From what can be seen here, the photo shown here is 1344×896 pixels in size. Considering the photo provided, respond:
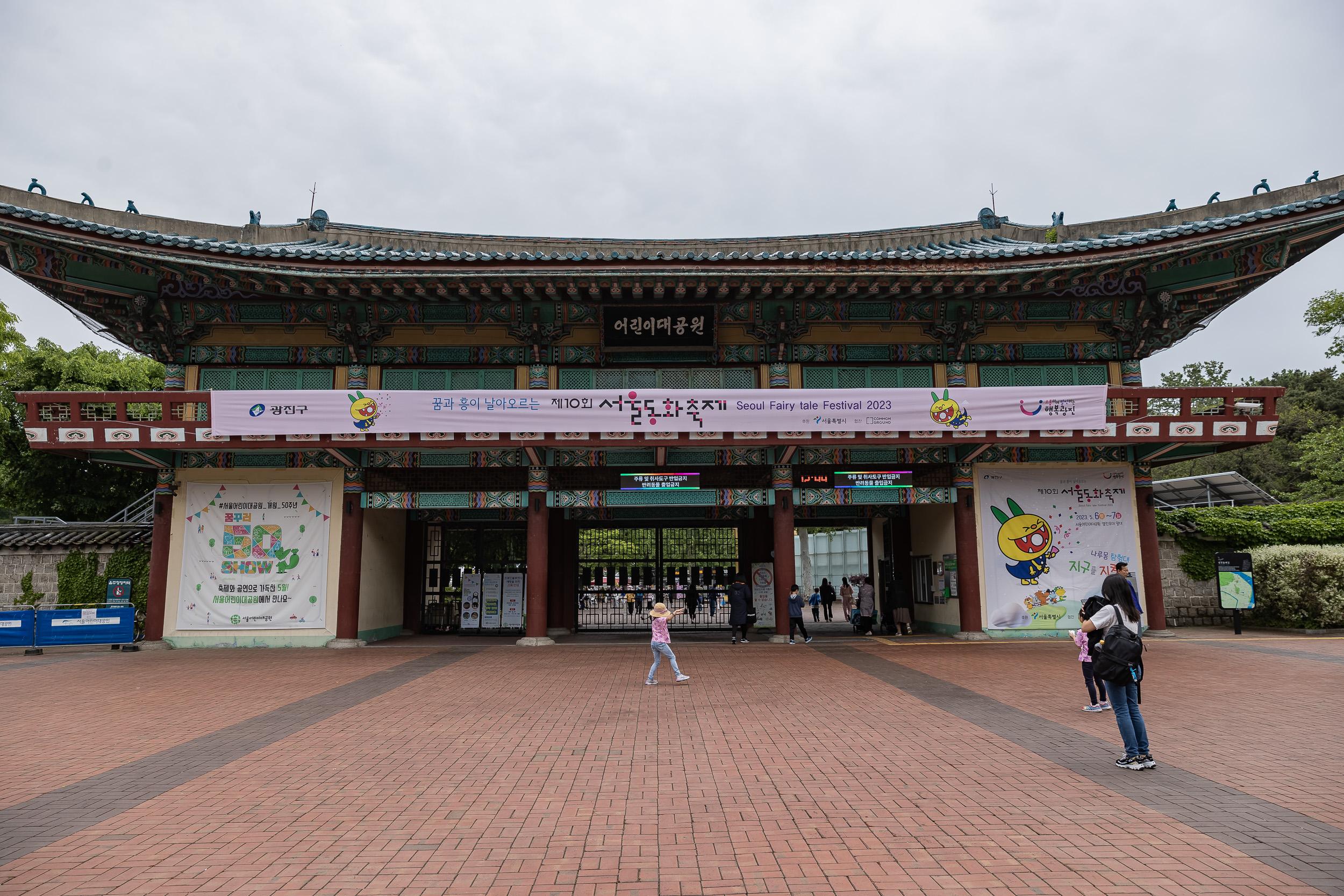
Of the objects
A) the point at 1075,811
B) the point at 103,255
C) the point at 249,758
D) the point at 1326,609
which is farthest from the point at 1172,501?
the point at 103,255

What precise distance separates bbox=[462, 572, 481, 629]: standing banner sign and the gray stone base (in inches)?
141

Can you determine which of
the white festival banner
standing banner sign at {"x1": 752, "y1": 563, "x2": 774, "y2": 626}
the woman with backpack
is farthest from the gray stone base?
the woman with backpack

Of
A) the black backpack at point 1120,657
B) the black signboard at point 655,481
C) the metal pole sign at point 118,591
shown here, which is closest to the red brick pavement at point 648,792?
the black backpack at point 1120,657

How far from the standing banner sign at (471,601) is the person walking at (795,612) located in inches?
326

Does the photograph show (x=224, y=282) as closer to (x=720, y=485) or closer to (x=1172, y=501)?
(x=720, y=485)

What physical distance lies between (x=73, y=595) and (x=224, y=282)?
8.83 m

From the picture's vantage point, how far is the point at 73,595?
1838 cm

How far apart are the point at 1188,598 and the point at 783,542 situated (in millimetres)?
11143

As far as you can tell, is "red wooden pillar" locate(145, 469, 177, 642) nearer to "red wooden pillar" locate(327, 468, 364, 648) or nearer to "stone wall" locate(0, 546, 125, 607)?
"stone wall" locate(0, 546, 125, 607)

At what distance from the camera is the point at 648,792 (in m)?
6.02

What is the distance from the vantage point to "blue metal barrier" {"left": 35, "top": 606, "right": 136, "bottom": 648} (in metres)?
16.0

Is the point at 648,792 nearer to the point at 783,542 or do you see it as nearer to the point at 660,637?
the point at 660,637

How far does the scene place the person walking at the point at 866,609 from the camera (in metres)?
19.3

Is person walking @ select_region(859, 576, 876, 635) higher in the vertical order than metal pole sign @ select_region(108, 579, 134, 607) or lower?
lower
